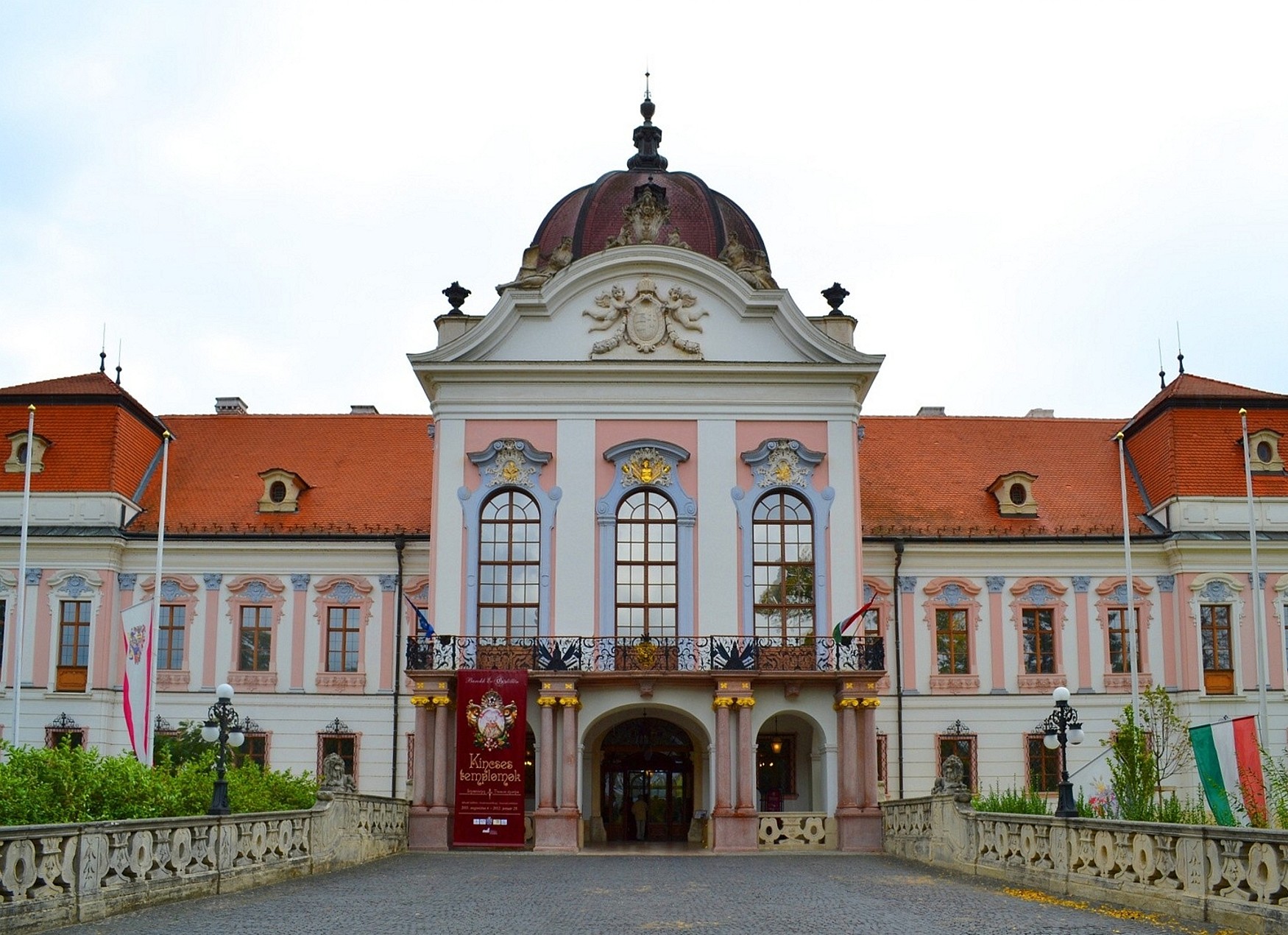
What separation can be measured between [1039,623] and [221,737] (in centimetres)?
2235

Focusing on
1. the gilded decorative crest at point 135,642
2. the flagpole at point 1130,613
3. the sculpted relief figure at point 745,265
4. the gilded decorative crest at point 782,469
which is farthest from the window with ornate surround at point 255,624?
the flagpole at point 1130,613

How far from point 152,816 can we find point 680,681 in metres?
13.9

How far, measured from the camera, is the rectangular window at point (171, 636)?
3703cm

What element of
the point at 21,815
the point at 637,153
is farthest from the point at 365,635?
the point at 21,815

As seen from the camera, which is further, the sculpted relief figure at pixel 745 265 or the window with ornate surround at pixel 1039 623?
the window with ornate surround at pixel 1039 623

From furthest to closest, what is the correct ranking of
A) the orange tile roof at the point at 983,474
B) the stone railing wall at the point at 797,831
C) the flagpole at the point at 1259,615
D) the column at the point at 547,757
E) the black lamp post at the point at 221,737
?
the orange tile roof at the point at 983,474 < the flagpole at the point at 1259,615 < the column at the point at 547,757 < the stone railing wall at the point at 797,831 < the black lamp post at the point at 221,737

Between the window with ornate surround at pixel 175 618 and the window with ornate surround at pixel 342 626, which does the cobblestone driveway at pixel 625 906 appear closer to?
the window with ornate surround at pixel 342 626

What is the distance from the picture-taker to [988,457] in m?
40.7

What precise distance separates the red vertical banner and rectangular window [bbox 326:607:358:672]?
26.8 feet

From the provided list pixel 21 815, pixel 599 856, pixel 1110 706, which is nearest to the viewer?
pixel 21 815

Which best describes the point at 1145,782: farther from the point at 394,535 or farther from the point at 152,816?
the point at 394,535

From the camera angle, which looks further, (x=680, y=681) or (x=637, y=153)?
(x=637, y=153)

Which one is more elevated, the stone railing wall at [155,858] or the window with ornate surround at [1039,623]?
the window with ornate surround at [1039,623]

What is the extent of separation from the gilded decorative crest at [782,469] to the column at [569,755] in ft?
20.5
